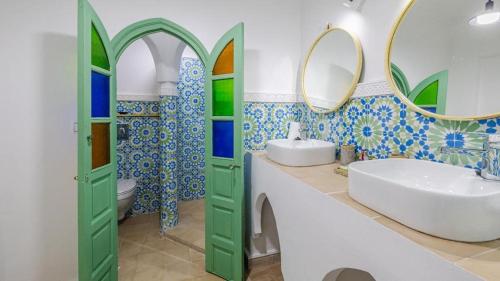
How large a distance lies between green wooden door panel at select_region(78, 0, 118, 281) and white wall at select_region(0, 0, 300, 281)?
0.98ft

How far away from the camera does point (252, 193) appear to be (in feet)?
6.72

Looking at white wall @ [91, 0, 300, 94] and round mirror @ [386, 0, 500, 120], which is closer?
round mirror @ [386, 0, 500, 120]

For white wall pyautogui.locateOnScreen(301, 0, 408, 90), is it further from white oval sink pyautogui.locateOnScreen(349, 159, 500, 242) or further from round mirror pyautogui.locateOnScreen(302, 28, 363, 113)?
white oval sink pyautogui.locateOnScreen(349, 159, 500, 242)

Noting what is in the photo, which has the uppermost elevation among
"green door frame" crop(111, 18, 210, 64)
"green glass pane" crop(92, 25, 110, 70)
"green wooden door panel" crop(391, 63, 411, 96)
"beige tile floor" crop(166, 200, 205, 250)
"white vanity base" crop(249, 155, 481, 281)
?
"green door frame" crop(111, 18, 210, 64)

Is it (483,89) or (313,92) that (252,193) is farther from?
(483,89)

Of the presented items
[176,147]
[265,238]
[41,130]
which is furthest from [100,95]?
[265,238]

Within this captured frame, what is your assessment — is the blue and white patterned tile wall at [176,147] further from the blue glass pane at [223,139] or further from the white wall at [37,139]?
the white wall at [37,139]

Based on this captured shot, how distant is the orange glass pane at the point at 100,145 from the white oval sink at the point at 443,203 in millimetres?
1522

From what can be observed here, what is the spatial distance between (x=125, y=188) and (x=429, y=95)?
8.94 feet

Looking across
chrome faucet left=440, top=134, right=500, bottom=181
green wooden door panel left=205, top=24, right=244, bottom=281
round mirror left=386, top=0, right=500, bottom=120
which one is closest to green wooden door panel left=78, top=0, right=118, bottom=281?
green wooden door panel left=205, top=24, right=244, bottom=281

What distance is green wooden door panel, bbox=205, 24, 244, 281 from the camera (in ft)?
5.94

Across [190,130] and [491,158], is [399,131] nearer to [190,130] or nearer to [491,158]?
[491,158]

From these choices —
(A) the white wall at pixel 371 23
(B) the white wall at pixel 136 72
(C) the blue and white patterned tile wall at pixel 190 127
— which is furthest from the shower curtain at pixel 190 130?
(A) the white wall at pixel 371 23

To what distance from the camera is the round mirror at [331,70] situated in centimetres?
164
